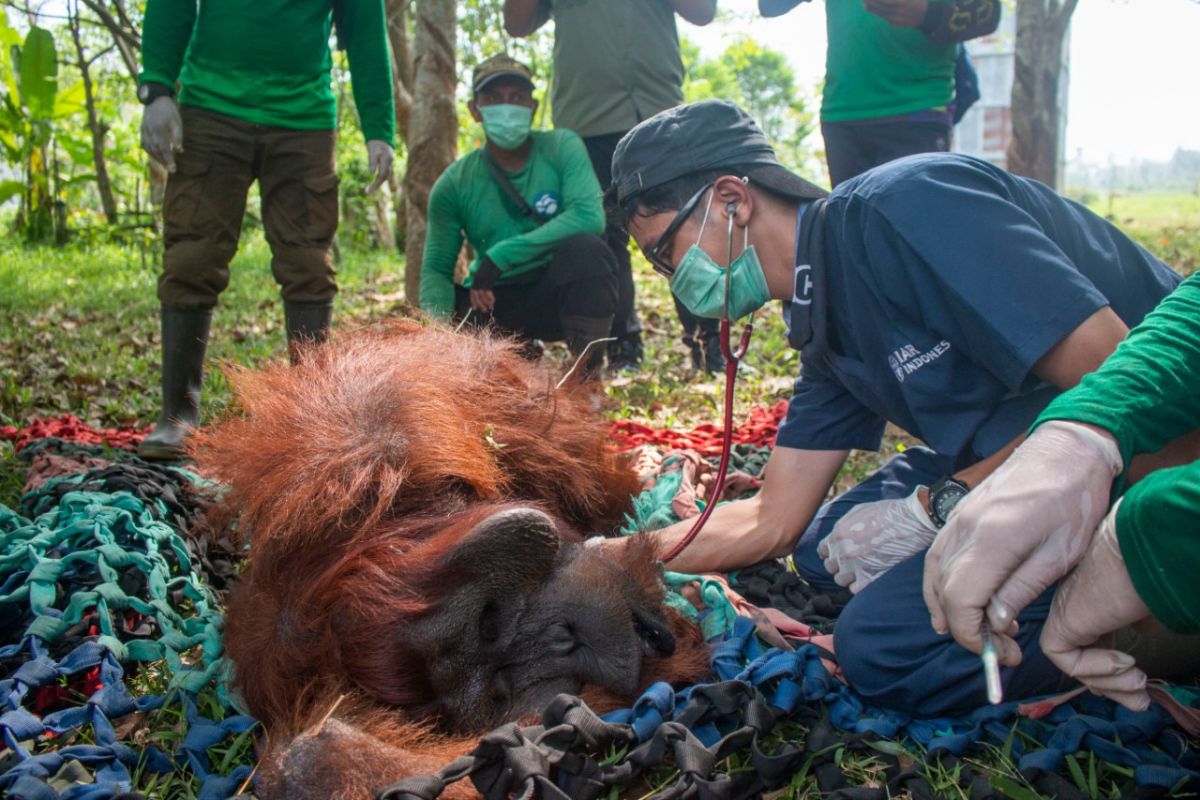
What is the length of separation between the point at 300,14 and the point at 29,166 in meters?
7.96

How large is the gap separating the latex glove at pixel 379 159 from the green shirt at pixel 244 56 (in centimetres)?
23

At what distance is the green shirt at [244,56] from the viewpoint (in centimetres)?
344

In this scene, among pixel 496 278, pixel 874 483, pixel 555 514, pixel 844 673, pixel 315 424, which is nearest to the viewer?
pixel 844 673

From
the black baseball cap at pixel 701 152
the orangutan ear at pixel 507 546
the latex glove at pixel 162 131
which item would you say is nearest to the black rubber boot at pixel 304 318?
the latex glove at pixel 162 131

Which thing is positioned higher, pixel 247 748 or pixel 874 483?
pixel 874 483

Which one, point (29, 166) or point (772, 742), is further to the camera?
point (29, 166)

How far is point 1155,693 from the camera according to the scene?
156cm

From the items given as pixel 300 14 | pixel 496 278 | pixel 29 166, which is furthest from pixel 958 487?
pixel 29 166

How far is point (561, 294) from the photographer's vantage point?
4156 mm

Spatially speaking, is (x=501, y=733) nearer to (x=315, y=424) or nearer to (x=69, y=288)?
(x=315, y=424)

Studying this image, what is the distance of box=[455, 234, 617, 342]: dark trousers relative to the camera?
13.3 feet

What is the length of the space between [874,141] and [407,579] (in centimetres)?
300

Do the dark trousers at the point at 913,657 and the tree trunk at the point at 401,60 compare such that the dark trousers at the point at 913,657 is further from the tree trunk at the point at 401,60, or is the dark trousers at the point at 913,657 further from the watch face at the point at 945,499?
the tree trunk at the point at 401,60

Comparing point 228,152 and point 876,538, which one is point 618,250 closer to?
point 228,152
